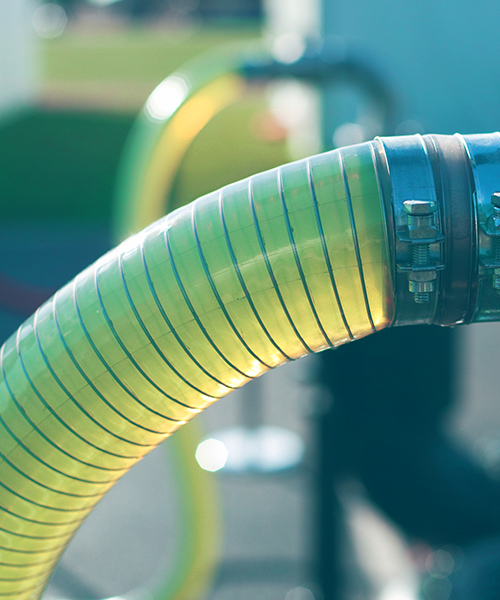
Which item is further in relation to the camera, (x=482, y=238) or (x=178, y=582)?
(x=178, y=582)

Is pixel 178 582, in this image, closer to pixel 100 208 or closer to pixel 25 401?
pixel 25 401

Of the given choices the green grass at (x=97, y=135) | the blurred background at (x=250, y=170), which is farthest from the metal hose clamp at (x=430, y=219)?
the green grass at (x=97, y=135)

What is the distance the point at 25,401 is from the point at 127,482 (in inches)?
91.1

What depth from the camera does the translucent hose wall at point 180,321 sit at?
0.57 metres

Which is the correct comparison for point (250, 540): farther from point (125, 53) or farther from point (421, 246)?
point (125, 53)

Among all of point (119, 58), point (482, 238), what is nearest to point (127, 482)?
Result: point (482, 238)

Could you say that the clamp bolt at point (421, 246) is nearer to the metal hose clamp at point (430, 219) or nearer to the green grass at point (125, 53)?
A: the metal hose clamp at point (430, 219)

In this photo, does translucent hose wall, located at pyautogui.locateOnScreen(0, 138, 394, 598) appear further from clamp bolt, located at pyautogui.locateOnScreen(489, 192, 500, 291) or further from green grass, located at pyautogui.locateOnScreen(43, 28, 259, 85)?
green grass, located at pyautogui.locateOnScreen(43, 28, 259, 85)

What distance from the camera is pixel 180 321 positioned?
0.61 metres

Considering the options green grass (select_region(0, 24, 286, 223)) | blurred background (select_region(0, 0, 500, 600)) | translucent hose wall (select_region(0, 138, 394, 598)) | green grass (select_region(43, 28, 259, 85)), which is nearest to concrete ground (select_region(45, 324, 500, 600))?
blurred background (select_region(0, 0, 500, 600))

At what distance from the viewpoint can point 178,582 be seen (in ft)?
6.01

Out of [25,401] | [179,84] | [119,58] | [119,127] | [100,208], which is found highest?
[119,58]

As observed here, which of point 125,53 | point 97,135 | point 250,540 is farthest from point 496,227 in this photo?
point 125,53

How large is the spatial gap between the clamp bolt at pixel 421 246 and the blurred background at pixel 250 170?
1.03 metres
